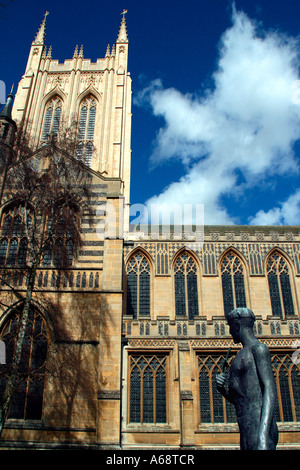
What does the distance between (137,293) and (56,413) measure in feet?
30.9

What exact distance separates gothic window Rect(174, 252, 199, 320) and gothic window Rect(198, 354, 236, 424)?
4.20m

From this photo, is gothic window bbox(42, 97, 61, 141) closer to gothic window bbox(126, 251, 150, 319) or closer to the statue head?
gothic window bbox(126, 251, 150, 319)

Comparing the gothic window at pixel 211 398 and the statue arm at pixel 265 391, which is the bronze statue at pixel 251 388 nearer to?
the statue arm at pixel 265 391

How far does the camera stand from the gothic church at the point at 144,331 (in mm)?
11703

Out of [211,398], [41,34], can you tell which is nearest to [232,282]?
[211,398]

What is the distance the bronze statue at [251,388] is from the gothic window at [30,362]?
837 centimetres

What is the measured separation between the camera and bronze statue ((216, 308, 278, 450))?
161 inches

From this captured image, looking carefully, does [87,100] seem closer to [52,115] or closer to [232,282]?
[52,115]

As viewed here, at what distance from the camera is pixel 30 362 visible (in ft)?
40.0

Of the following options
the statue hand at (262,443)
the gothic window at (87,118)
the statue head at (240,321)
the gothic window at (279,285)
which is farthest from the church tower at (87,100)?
the statue hand at (262,443)

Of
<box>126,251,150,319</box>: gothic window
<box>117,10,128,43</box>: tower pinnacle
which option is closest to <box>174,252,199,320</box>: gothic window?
<box>126,251,150,319</box>: gothic window

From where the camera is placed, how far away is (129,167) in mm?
29516

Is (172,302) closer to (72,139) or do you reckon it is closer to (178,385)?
(178,385)
